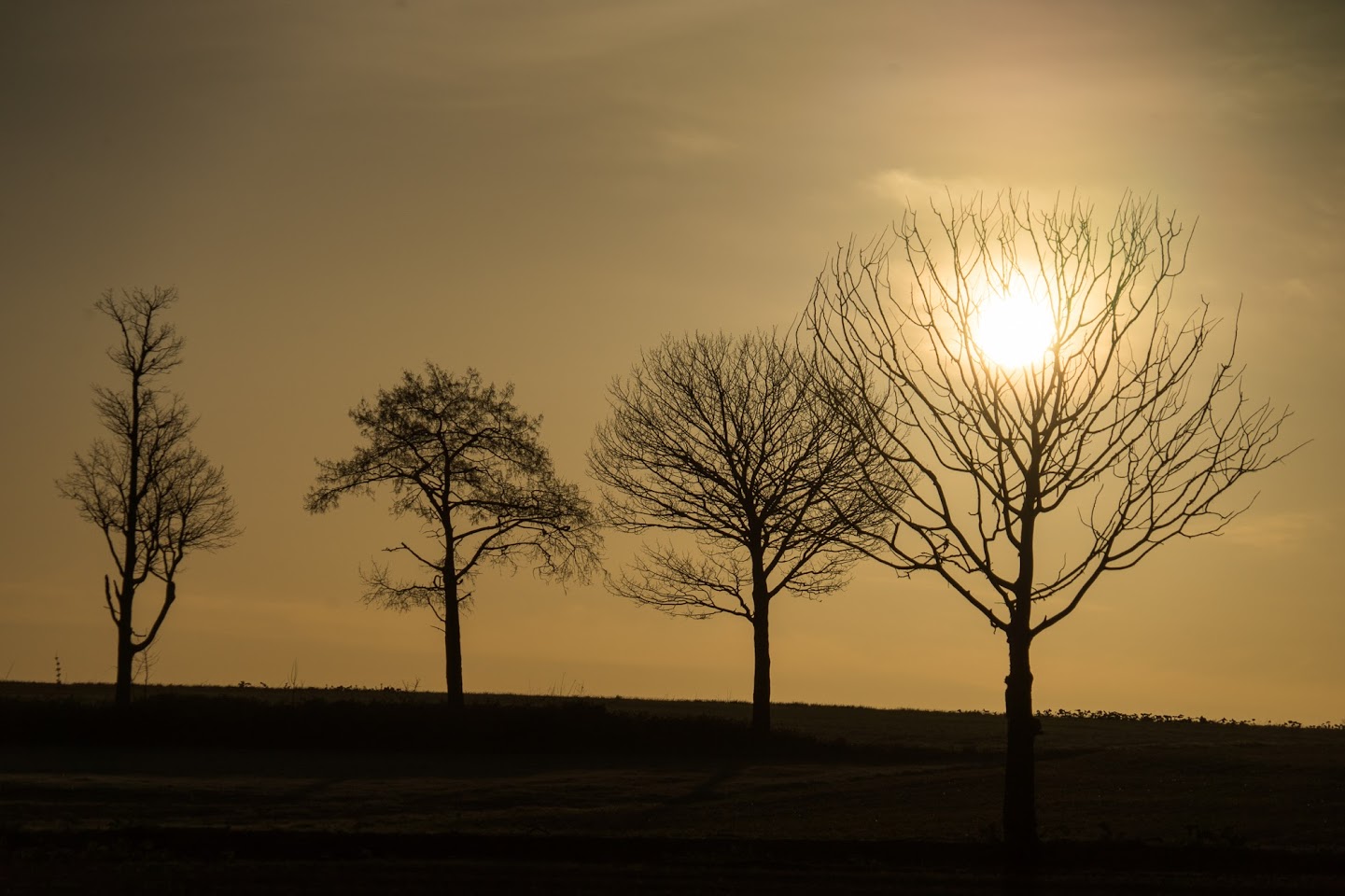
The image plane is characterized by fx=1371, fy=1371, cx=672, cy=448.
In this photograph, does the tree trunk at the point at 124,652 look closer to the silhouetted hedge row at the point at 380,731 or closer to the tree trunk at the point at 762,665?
the silhouetted hedge row at the point at 380,731

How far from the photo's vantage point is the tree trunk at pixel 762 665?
37688mm

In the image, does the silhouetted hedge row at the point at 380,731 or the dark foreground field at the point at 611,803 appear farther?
Answer: the silhouetted hedge row at the point at 380,731

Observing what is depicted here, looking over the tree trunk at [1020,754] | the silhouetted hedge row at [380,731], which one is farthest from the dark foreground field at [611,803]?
the tree trunk at [1020,754]

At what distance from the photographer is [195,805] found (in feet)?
78.8

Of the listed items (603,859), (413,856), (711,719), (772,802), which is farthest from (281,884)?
(711,719)

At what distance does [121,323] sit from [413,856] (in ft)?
81.7

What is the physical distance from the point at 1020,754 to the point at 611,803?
9.83m

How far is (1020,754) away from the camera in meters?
18.8

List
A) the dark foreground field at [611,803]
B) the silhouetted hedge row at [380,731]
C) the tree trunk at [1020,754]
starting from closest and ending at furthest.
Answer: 1. the dark foreground field at [611,803]
2. the tree trunk at [1020,754]
3. the silhouetted hedge row at [380,731]

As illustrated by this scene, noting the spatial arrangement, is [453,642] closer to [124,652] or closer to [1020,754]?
[124,652]

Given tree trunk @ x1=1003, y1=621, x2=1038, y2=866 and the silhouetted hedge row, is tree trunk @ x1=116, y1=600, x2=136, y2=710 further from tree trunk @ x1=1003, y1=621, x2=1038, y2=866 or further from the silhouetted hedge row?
tree trunk @ x1=1003, y1=621, x2=1038, y2=866

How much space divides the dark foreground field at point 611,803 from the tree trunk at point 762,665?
78cm

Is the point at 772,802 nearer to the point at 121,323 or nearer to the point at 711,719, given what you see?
the point at 711,719

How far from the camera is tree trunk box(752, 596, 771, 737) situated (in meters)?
37.7
